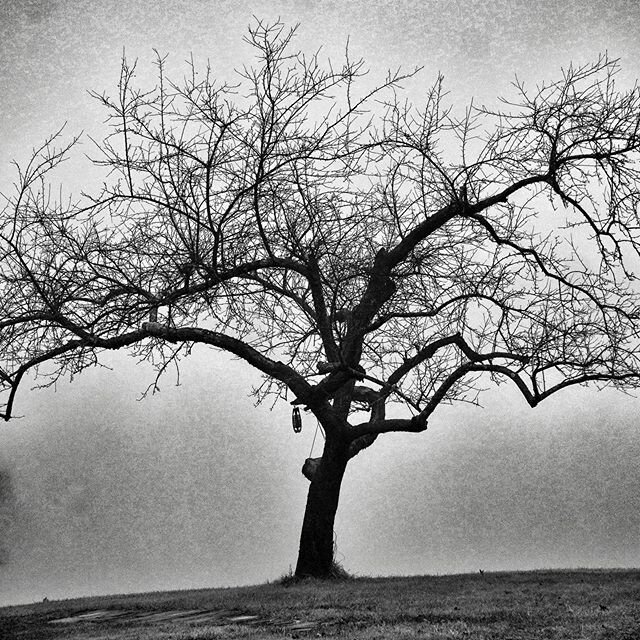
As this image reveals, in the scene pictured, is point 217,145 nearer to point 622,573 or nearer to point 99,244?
point 99,244

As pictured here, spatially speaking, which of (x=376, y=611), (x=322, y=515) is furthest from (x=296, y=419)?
(x=376, y=611)

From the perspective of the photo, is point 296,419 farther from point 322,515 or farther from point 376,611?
point 376,611

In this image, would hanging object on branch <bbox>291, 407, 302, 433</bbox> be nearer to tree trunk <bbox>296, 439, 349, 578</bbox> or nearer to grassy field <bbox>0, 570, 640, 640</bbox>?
tree trunk <bbox>296, 439, 349, 578</bbox>

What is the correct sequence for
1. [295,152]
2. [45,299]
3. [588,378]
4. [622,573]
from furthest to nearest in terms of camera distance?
[622,573], [588,378], [45,299], [295,152]

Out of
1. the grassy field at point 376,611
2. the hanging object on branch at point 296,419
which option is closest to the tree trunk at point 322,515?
the grassy field at point 376,611

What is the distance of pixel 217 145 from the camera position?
9812mm

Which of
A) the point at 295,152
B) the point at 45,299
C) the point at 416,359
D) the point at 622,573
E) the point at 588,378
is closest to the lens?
the point at 295,152

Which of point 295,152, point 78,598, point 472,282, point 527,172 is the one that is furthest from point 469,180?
point 78,598

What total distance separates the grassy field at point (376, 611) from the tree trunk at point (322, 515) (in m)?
0.68

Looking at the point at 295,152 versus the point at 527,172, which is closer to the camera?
the point at 295,152

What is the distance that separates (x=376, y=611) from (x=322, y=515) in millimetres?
4428

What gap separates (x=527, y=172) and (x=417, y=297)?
3318 millimetres

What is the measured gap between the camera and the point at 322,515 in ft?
45.6

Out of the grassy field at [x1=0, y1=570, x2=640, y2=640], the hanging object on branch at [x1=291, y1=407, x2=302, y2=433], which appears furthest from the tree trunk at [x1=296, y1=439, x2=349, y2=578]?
the hanging object on branch at [x1=291, y1=407, x2=302, y2=433]
